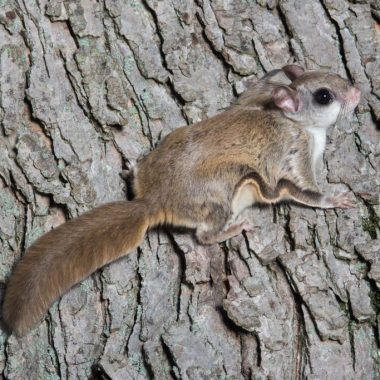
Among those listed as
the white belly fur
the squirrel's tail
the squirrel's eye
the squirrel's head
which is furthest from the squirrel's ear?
the squirrel's tail

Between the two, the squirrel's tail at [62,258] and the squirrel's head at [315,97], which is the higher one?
the squirrel's head at [315,97]

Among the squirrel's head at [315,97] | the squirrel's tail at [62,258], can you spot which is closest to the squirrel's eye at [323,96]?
the squirrel's head at [315,97]

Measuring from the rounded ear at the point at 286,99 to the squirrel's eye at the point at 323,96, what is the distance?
98 millimetres

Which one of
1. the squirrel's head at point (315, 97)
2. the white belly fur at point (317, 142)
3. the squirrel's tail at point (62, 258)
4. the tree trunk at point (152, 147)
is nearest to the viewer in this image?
the squirrel's tail at point (62, 258)

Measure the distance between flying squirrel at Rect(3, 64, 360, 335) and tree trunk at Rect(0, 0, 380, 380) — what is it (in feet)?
0.25

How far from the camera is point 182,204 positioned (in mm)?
2803

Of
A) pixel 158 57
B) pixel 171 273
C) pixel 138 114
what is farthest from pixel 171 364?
pixel 158 57

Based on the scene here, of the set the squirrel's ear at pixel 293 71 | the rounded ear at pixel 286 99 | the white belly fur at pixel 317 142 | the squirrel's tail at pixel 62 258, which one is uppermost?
the squirrel's ear at pixel 293 71

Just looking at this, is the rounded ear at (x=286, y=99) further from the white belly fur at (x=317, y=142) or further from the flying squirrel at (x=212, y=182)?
the white belly fur at (x=317, y=142)

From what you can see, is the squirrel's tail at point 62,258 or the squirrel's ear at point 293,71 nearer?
the squirrel's tail at point 62,258

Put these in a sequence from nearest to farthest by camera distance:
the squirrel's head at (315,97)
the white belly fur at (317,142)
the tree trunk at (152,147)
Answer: the tree trunk at (152,147) → the squirrel's head at (315,97) → the white belly fur at (317,142)

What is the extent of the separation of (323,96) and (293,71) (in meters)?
0.24

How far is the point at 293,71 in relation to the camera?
2904 mm

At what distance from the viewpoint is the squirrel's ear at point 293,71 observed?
9.45 feet
